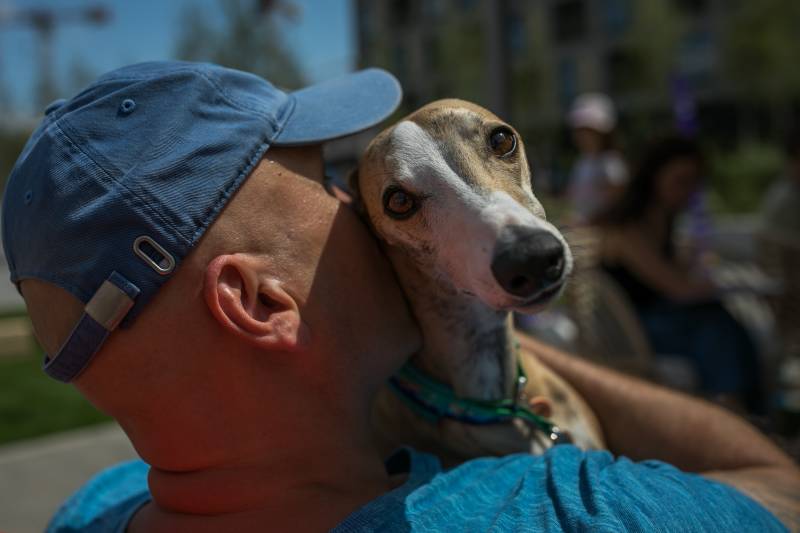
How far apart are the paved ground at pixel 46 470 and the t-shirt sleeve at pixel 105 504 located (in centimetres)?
205

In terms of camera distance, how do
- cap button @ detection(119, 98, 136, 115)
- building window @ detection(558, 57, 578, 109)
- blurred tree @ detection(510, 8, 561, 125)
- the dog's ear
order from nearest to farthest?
1. cap button @ detection(119, 98, 136, 115)
2. the dog's ear
3. blurred tree @ detection(510, 8, 561, 125)
4. building window @ detection(558, 57, 578, 109)

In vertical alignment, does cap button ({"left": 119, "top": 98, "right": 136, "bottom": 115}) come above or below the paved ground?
above

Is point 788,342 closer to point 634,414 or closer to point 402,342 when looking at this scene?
point 634,414

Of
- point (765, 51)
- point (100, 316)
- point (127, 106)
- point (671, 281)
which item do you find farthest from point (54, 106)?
point (765, 51)

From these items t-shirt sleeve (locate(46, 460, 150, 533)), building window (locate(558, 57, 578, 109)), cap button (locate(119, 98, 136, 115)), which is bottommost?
building window (locate(558, 57, 578, 109))

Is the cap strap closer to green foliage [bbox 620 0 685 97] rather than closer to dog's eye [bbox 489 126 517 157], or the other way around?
dog's eye [bbox 489 126 517 157]

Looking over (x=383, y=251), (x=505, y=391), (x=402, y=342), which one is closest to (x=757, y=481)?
(x=505, y=391)

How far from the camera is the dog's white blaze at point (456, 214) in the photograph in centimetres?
105

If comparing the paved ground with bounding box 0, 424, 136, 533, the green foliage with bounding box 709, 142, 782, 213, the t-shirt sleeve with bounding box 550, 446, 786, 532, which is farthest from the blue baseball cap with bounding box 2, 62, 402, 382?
the green foliage with bounding box 709, 142, 782, 213

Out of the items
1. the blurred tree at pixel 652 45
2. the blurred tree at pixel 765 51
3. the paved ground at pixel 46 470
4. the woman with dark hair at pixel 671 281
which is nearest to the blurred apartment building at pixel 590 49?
the blurred tree at pixel 652 45

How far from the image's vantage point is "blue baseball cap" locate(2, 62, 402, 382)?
3.53 ft

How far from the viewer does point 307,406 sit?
3.91ft

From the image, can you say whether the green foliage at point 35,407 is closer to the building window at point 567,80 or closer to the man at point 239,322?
the man at point 239,322

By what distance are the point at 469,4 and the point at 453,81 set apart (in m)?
14.1
